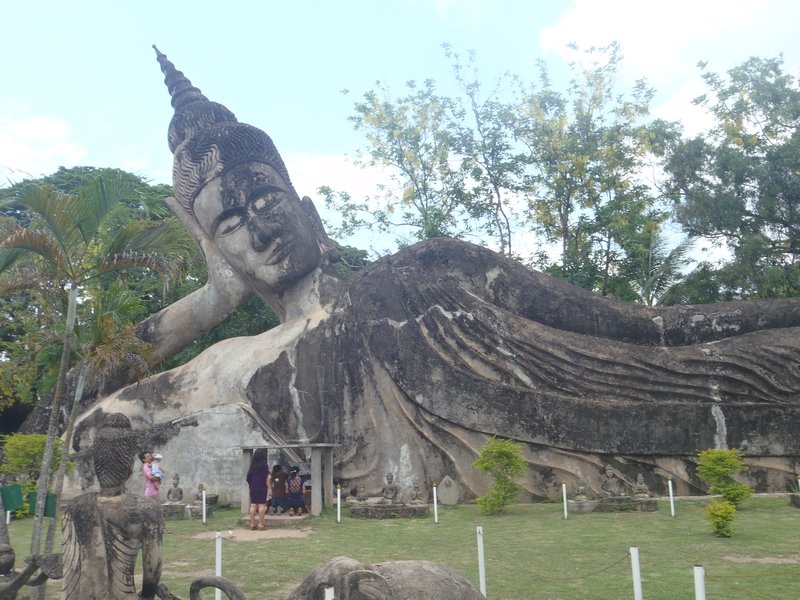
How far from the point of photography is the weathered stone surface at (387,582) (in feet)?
12.6

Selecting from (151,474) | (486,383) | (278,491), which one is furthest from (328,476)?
(486,383)

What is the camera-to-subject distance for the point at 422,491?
10.7 metres

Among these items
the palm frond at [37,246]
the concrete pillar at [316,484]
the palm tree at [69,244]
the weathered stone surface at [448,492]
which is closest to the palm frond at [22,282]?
the palm tree at [69,244]

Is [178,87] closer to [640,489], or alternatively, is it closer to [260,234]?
[260,234]

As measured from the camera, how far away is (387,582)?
3.85 meters

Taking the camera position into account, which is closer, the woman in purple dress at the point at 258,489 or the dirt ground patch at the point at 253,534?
the dirt ground patch at the point at 253,534

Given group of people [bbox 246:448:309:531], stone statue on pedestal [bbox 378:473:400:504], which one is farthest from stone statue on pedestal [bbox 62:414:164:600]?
stone statue on pedestal [bbox 378:473:400:504]

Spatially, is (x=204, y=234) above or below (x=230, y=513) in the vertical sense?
above

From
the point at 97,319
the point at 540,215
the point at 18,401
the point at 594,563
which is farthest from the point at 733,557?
the point at 18,401

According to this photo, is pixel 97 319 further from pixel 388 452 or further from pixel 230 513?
pixel 388 452

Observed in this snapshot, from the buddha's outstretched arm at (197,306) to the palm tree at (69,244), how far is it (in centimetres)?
646

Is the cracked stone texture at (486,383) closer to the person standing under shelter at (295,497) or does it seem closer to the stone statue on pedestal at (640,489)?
the stone statue on pedestal at (640,489)

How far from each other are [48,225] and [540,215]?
684 inches

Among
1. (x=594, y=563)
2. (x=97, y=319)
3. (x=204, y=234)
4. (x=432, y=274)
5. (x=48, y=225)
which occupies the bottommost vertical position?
(x=594, y=563)
